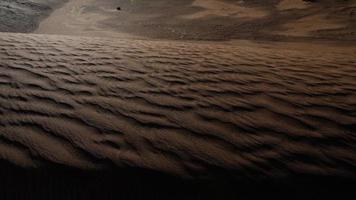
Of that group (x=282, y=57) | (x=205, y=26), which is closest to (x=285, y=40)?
(x=205, y=26)

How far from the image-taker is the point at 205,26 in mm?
9891

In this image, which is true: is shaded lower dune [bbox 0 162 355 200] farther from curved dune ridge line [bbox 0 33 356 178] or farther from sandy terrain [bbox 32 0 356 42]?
sandy terrain [bbox 32 0 356 42]

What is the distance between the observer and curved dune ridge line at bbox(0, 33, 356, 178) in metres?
1.90

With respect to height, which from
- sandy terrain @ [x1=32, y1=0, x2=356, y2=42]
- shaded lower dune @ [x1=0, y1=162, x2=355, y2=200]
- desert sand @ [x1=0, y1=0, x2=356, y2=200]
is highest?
sandy terrain @ [x1=32, y1=0, x2=356, y2=42]

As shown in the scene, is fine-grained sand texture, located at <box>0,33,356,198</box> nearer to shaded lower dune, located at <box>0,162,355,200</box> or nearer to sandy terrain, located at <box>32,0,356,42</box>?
shaded lower dune, located at <box>0,162,355,200</box>

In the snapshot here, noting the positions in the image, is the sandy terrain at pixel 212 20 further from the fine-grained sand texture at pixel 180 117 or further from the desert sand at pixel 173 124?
the fine-grained sand texture at pixel 180 117

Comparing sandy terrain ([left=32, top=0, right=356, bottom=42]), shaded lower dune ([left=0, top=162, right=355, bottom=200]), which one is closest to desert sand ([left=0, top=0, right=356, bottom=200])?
shaded lower dune ([left=0, top=162, right=355, bottom=200])

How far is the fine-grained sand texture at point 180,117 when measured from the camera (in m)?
1.88

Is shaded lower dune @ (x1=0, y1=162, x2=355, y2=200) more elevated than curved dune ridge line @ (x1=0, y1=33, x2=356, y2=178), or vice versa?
Result: curved dune ridge line @ (x1=0, y1=33, x2=356, y2=178)

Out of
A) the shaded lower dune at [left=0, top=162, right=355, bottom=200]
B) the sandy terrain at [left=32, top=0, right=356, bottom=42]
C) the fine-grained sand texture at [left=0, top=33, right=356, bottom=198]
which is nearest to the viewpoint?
the shaded lower dune at [left=0, top=162, right=355, bottom=200]

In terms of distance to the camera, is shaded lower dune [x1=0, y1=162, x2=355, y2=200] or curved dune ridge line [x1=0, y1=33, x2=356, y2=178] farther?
curved dune ridge line [x1=0, y1=33, x2=356, y2=178]

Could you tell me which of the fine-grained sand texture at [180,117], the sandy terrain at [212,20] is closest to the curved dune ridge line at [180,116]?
the fine-grained sand texture at [180,117]

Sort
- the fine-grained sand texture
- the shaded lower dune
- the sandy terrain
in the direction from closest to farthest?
the shaded lower dune → the fine-grained sand texture → the sandy terrain

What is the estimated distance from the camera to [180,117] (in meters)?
2.40
